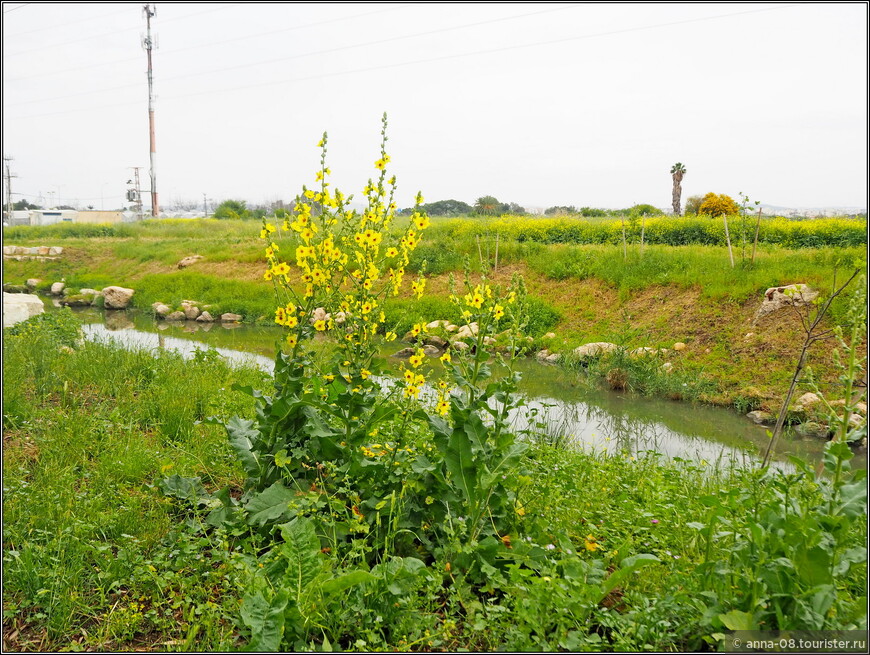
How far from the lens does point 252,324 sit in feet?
47.6

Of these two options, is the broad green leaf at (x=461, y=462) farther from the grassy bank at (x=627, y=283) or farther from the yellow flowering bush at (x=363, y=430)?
the grassy bank at (x=627, y=283)

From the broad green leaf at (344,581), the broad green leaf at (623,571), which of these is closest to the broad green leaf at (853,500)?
the broad green leaf at (623,571)

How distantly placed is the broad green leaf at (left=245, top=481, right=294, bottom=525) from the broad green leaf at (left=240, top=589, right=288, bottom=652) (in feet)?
2.05

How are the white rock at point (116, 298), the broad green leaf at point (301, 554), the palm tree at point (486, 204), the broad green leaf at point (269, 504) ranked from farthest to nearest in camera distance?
1. the palm tree at point (486, 204)
2. the white rock at point (116, 298)
3. the broad green leaf at point (269, 504)
4. the broad green leaf at point (301, 554)

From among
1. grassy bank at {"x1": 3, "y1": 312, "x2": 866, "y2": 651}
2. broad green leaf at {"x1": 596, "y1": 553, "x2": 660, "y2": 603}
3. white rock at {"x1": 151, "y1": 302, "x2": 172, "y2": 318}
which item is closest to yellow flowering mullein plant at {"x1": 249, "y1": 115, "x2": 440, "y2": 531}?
grassy bank at {"x1": 3, "y1": 312, "x2": 866, "y2": 651}

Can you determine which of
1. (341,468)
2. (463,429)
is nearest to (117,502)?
(341,468)

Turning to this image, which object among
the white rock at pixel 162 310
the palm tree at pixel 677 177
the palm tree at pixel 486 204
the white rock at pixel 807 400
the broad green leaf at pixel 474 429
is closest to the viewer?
the broad green leaf at pixel 474 429

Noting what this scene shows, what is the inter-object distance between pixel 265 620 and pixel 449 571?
2.57ft

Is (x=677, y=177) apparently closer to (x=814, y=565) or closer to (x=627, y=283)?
(x=627, y=283)

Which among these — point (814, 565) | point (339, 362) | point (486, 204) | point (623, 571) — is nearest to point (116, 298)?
point (486, 204)

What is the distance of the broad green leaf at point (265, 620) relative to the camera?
80.4 inches

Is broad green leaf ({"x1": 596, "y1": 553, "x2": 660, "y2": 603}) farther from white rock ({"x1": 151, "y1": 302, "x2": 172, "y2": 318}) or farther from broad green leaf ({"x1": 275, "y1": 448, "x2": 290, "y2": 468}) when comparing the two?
white rock ({"x1": 151, "y1": 302, "x2": 172, "y2": 318})

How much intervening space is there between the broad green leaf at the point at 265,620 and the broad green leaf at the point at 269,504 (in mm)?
626

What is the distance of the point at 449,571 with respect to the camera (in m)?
2.55
